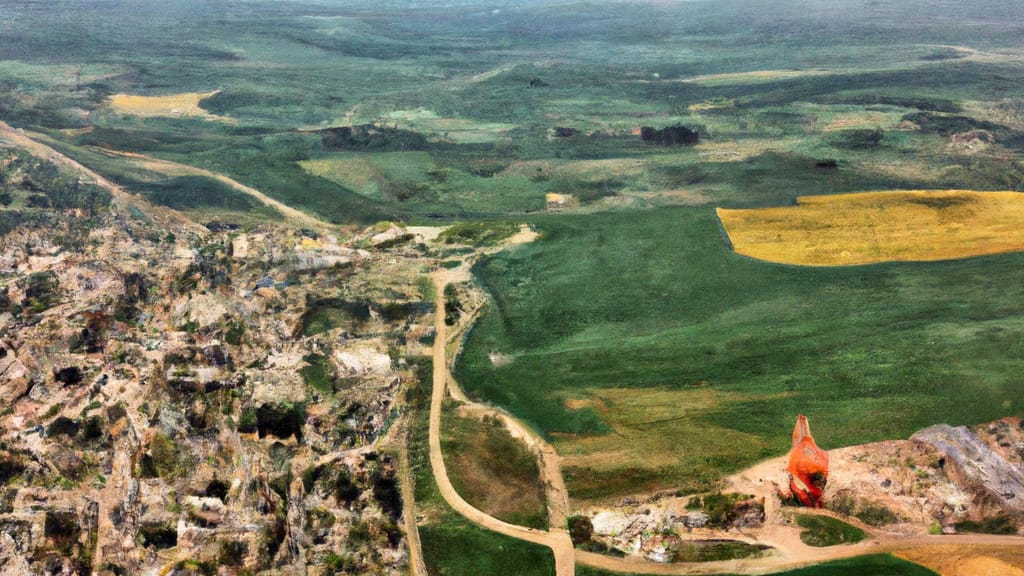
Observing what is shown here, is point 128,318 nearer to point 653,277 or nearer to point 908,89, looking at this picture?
point 653,277

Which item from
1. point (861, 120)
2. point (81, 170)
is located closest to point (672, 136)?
point (861, 120)

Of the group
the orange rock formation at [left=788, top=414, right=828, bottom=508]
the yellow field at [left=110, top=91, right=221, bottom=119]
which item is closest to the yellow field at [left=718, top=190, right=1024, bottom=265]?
the orange rock formation at [left=788, top=414, right=828, bottom=508]

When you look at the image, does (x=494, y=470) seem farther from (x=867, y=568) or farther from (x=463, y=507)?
(x=867, y=568)

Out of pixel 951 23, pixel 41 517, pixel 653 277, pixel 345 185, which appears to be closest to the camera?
pixel 41 517

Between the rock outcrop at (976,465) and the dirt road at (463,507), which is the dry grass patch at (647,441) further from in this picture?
the rock outcrop at (976,465)

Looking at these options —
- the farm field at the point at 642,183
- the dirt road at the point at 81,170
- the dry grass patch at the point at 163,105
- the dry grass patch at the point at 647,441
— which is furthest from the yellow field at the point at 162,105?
the dry grass patch at the point at 647,441

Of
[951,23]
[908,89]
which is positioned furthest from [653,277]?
[951,23]
